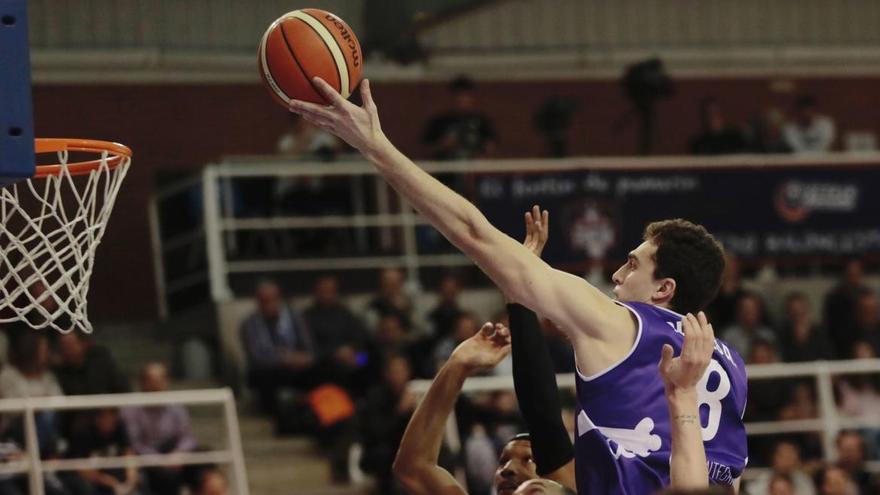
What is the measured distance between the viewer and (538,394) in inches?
188

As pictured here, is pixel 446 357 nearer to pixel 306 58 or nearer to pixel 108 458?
pixel 108 458

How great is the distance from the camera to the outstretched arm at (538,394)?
479cm

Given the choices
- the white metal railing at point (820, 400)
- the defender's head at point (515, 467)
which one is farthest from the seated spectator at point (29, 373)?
the defender's head at point (515, 467)

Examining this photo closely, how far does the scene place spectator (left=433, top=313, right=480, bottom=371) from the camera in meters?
12.8

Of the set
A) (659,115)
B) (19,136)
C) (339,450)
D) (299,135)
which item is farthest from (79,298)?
(659,115)

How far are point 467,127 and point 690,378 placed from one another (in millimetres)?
11061

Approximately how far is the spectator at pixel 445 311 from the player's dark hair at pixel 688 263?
8336mm

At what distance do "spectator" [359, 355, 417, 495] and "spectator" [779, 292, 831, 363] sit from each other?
12.0ft

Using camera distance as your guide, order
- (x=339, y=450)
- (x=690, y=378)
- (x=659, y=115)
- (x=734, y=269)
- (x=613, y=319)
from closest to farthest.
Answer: (x=690, y=378), (x=613, y=319), (x=339, y=450), (x=734, y=269), (x=659, y=115)

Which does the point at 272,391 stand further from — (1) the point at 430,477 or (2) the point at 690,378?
(2) the point at 690,378

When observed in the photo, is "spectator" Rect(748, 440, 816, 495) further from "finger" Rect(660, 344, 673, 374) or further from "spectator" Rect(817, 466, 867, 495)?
"finger" Rect(660, 344, 673, 374)

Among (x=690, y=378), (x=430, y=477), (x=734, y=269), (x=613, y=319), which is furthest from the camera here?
(x=734, y=269)

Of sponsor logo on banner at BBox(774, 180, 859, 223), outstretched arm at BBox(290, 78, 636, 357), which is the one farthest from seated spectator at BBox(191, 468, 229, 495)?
sponsor logo on banner at BBox(774, 180, 859, 223)

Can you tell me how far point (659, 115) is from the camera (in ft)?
61.2
